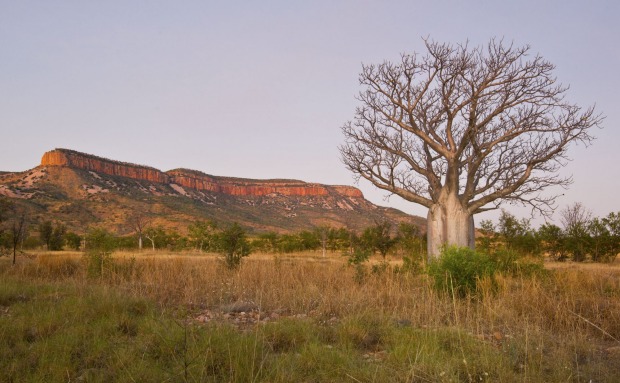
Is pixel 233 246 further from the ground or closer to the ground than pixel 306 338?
further from the ground

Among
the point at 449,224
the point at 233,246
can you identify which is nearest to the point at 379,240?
the point at 233,246

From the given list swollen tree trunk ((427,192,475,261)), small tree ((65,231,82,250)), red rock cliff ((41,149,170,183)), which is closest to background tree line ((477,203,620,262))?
swollen tree trunk ((427,192,475,261))

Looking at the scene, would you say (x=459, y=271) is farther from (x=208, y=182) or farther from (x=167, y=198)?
(x=208, y=182)

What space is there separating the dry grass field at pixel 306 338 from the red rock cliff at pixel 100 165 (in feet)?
259

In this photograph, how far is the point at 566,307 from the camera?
5.52 meters

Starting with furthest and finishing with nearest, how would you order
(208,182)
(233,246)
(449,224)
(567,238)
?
1. (208,182)
2. (567,238)
3. (233,246)
4. (449,224)

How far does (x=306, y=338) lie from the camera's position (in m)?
3.94

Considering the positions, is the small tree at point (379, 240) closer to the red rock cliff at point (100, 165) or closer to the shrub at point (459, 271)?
the shrub at point (459, 271)

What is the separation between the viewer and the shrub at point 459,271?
7.00 metres

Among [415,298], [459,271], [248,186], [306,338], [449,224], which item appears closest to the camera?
[306,338]

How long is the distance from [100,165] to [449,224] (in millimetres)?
85937

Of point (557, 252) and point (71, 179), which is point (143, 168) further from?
point (557, 252)

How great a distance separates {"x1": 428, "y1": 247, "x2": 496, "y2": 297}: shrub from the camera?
23.0 feet

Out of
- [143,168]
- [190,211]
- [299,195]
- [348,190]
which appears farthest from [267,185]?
[190,211]
